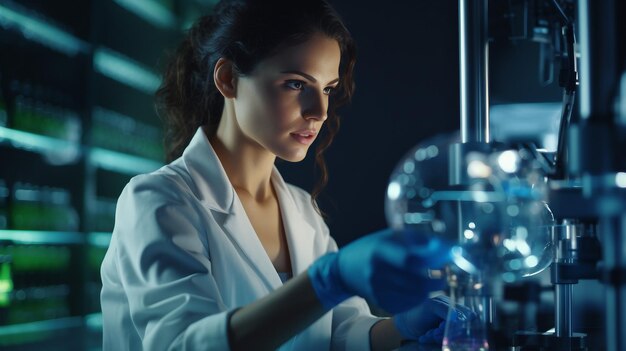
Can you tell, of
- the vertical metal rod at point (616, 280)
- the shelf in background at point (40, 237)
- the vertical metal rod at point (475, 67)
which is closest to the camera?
the vertical metal rod at point (616, 280)

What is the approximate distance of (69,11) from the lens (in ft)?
10.2

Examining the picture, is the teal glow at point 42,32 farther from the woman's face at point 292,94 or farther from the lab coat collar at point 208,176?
the woman's face at point 292,94

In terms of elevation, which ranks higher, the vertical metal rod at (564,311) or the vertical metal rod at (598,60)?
the vertical metal rod at (598,60)

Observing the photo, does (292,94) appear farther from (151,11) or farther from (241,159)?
(151,11)

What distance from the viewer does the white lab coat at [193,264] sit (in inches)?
47.7

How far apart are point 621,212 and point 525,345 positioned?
0.66 meters

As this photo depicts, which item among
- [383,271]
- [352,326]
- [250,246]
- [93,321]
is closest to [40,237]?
[93,321]

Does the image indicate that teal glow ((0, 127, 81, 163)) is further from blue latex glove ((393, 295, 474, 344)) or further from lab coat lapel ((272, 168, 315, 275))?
blue latex glove ((393, 295, 474, 344))

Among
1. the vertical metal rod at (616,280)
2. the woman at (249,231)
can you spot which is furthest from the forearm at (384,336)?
the vertical metal rod at (616,280)

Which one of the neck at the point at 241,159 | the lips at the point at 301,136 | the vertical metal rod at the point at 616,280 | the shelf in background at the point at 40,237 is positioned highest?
the lips at the point at 301,136

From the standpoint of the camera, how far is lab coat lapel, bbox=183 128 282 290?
1.55m

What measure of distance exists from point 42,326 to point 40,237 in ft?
1.24

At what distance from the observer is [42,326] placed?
Result: 288 cm

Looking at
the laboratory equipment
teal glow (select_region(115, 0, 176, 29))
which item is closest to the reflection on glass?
the laboratory equipment
